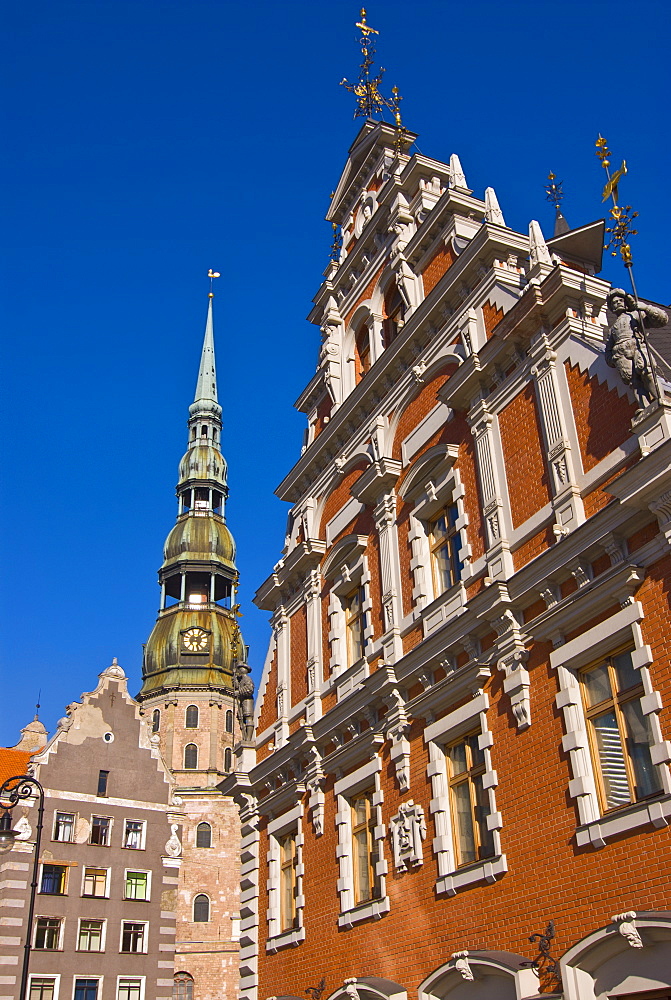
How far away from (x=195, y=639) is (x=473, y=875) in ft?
172

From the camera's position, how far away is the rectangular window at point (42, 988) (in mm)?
31969

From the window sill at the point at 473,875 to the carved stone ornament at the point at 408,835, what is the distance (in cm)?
83

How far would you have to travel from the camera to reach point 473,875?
1299 centimetres

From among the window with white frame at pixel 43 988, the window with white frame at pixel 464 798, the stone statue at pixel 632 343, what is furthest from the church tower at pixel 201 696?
the stone statue at pixel 632 343

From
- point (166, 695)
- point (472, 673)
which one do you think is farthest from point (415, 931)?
point (166, 695)

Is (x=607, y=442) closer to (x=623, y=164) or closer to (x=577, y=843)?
(x=623, y=164)

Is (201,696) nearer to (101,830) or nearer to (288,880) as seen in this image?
(101,830)

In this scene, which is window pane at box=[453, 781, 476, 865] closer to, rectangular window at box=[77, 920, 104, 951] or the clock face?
rectangular window at box=[77, 920, 104, 951]

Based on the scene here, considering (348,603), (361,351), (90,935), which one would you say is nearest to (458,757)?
(348,603)

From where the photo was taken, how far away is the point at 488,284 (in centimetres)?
1633

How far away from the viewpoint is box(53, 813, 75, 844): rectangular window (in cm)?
3472

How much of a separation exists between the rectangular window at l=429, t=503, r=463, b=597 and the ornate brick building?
0.05 meters

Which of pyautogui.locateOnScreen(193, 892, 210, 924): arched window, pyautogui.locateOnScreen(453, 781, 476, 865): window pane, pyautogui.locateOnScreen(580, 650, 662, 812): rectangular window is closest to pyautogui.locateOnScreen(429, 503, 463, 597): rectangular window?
pyautogui.locateOnScreen(453, 781, 476, 865): window pane

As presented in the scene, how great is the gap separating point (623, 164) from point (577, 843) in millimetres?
8503
